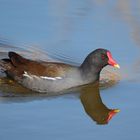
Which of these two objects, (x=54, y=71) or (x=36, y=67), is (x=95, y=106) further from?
(x=36, y=67)

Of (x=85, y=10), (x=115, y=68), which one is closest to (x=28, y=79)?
(x=115, y=68)

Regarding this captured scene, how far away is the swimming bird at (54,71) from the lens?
1116cm

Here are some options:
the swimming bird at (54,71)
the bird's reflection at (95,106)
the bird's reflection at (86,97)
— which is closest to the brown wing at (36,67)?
the swimming bird at (54,71)

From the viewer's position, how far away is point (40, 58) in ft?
40.7

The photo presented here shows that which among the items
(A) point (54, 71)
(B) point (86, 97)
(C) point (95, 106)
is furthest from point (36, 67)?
(C) point (95, 106)

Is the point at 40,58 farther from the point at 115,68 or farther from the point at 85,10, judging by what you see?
the point at 85,10

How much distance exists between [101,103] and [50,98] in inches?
30.3

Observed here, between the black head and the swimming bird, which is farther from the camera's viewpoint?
the black head

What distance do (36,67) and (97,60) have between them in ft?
3.26

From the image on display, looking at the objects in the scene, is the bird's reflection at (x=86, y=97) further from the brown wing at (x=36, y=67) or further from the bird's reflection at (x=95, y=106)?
the brown wing at (x=36, y=67)

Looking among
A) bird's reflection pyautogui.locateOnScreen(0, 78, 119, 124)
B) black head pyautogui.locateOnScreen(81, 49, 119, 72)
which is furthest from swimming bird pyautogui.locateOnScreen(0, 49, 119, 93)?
bird's reflection pyautogui.locateOnScreen(0, 78, 119, 124)

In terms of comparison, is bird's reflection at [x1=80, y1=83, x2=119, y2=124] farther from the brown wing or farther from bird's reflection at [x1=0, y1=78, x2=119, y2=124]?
the brown wing

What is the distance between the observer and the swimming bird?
1116cm

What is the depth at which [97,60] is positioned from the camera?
11453 mm
